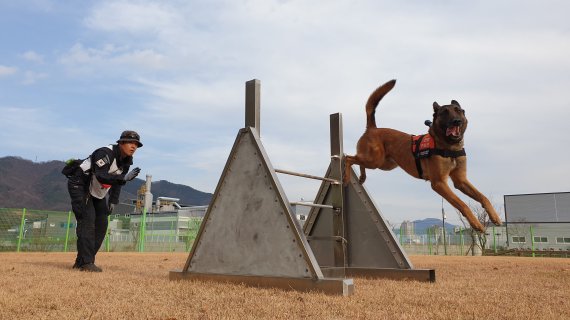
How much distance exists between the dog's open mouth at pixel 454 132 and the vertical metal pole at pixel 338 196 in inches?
71.8

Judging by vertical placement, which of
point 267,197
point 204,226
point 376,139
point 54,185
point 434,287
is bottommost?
point 434,287

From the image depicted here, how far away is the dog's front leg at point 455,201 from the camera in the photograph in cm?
302

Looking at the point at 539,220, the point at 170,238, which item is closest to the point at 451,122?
the point at 170,238

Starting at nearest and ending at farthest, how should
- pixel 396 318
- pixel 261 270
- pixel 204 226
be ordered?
pixel 396 318, pixel 261 270, pixel 204 226

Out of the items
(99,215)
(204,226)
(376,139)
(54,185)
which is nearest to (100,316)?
(204,226)

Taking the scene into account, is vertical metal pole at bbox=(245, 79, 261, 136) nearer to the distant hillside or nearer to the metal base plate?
the metal base plate

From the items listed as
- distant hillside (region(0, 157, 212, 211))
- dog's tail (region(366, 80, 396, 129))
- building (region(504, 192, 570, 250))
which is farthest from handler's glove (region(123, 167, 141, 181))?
distant hillside (region(0, 157, 212, 211))

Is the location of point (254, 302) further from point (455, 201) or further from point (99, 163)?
point (99, 163)

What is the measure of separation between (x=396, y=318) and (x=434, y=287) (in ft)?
5.45

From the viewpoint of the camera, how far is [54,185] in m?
118

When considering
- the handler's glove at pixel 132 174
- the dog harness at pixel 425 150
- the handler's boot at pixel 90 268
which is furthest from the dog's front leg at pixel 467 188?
the handler's boot at pixel 90 268

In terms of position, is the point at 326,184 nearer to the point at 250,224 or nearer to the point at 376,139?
the point at 376,139

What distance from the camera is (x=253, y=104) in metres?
3.92

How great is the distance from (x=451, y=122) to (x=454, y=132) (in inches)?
3.3
